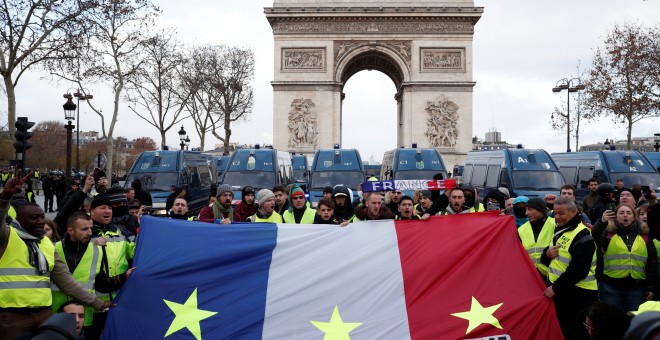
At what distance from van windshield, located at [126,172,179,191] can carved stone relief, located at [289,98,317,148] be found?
18.6 meters

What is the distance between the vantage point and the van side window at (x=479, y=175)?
17.7m

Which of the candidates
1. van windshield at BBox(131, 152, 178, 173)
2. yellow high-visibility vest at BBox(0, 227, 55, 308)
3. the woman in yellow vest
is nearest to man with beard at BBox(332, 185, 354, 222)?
the woman in yellow vest

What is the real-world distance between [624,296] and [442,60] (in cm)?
3082

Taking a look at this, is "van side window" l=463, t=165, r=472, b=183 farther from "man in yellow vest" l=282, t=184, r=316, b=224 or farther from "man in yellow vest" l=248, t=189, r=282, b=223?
"man in yellow vest" l=248, t=189, r=282, b=223

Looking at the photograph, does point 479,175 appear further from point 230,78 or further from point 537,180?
point 230,78

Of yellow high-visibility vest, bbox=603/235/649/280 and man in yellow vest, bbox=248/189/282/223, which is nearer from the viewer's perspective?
yellow high-visibility vest, bbox=603/235/649/280

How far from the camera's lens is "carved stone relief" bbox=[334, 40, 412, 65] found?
3578 centimetres

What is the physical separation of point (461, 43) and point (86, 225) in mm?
33271

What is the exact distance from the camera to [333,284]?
5191mm

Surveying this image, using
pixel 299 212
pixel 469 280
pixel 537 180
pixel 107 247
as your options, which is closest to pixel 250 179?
pixel 537 180

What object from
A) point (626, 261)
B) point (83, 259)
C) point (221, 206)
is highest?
point (221, 206)

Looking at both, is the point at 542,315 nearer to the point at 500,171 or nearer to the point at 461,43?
the point at 500,171

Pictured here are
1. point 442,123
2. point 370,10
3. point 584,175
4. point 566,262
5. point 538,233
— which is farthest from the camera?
point 370,10

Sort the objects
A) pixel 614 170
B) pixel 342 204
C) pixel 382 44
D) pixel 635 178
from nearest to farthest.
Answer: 1. pixel 342 204
2. pixel 635 178
3. pixel 614 170
4. pixel 382 44
